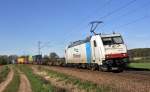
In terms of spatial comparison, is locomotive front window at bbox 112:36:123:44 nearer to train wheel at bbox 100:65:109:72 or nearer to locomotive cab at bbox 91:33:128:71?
locomotive cab at bbox 91:33:128:71

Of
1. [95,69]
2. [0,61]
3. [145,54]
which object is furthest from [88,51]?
[0,61]

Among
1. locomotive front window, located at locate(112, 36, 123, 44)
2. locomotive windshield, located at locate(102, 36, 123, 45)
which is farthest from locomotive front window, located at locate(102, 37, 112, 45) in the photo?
locomotive front window, located at locate(112, 36, 123, 44)

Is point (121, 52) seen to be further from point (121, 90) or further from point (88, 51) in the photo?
point (121, 90)

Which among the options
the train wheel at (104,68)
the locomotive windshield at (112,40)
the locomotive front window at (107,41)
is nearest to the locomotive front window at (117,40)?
the locomotive windshield at (112,40)

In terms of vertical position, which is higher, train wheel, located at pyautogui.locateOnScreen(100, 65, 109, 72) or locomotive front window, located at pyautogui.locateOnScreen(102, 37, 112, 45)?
locomotive front window, located at pyautogui.locateOnScreen(102, 37, 112, 45)

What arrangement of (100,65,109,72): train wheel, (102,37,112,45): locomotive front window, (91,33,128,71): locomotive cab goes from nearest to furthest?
(91,33,128,71): locomotive cab, (100,65,109,72): train wheel, (102,37,112,45): locomotive front window

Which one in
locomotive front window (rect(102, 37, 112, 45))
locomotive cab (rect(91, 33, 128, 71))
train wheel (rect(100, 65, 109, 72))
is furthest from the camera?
locomotive front window (rect(102, 37, 112, 45))

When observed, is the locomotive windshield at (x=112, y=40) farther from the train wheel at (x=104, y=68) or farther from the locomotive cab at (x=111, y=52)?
the train wheel at (x=104, y=68)

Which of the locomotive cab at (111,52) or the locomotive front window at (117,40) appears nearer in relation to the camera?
the locomotive cab at (111,52)

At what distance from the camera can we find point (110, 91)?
1797 centimetres

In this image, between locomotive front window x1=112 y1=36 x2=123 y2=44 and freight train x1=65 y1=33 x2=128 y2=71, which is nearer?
freight train x1=65 y1=33 x2=128 y2=71

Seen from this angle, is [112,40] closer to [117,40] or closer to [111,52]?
[117,40]

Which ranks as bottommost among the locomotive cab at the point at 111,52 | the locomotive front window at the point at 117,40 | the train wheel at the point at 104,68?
the train wheel at the point at 104,68

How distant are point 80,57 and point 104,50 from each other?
13382mm
